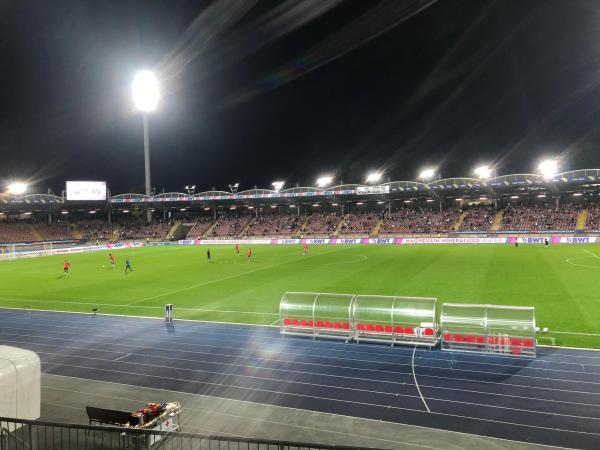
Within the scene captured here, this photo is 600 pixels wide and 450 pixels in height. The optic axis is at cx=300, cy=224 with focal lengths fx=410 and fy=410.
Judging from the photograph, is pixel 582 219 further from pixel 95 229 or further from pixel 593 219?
pixel 95 229

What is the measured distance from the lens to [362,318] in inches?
548

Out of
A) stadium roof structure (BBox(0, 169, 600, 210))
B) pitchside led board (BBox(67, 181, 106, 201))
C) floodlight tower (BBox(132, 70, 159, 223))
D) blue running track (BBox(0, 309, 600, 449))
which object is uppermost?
floodlight tower (BBox(132, 70, 159, 223))

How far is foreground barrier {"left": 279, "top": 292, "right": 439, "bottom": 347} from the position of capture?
521 inches

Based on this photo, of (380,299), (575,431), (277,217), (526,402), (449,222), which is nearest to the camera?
(575,431)

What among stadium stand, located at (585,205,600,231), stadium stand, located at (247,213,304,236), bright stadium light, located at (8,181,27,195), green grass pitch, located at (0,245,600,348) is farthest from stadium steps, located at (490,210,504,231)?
bright stadium light, located at (8,181,27,195)

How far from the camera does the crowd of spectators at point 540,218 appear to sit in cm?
5441

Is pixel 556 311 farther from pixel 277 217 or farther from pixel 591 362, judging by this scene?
pixel 277 217

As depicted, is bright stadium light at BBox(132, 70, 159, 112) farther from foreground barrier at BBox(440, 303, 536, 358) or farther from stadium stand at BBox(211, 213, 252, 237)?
foreground barrier at BBox(440, 303, 536, 358)

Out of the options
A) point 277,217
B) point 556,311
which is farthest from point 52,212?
point 556,311

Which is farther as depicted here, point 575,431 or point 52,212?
point 52,212

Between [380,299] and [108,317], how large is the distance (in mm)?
13097

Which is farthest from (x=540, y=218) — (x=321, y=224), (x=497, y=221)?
(x=321, y=224)

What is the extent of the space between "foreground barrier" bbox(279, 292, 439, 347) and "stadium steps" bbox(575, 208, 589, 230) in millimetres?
50494

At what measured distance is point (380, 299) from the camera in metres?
13.7
